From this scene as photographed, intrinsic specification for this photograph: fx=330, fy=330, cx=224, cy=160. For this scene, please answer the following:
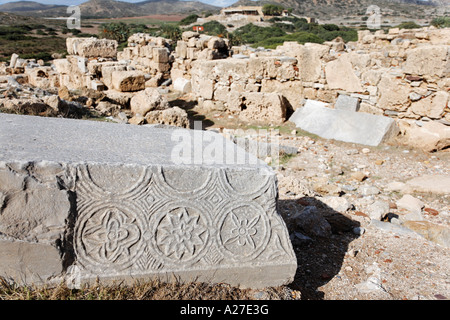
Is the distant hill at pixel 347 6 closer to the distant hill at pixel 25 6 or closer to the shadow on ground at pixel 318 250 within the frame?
the shadow on ground at pixel 318 250

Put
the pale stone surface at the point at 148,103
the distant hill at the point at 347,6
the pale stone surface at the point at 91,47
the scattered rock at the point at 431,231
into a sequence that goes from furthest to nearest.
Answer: the distant hill at the point at 347,6 < the pale stone surface at the point at 91,47 < the pale stone surface at the point at 148,103 < the scattered rock at the point at 431,231

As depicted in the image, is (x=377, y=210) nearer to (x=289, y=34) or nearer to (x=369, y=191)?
(x=369, y=191)

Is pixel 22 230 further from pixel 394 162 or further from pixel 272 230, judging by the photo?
pixel 394 162

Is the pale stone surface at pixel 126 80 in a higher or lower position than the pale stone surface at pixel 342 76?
lower

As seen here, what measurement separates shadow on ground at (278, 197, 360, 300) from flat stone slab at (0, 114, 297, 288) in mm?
336

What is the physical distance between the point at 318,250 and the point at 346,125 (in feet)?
12.3

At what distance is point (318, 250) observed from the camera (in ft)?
8.27

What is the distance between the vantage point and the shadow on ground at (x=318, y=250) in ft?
7.07

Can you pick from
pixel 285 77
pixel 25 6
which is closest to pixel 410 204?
pixel 285 77

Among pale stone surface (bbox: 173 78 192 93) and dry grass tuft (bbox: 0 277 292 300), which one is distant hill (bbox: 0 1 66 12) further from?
dry grass tuft (bbox: 0 277 292 300)

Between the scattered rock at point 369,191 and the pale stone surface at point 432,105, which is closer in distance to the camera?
the scattered rock at point 369,191

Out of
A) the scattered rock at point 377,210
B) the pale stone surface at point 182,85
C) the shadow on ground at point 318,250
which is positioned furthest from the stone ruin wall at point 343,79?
the shadow on ground at point 318,250

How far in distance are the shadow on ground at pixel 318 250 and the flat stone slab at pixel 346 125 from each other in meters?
2.69

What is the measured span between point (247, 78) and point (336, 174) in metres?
3.49
